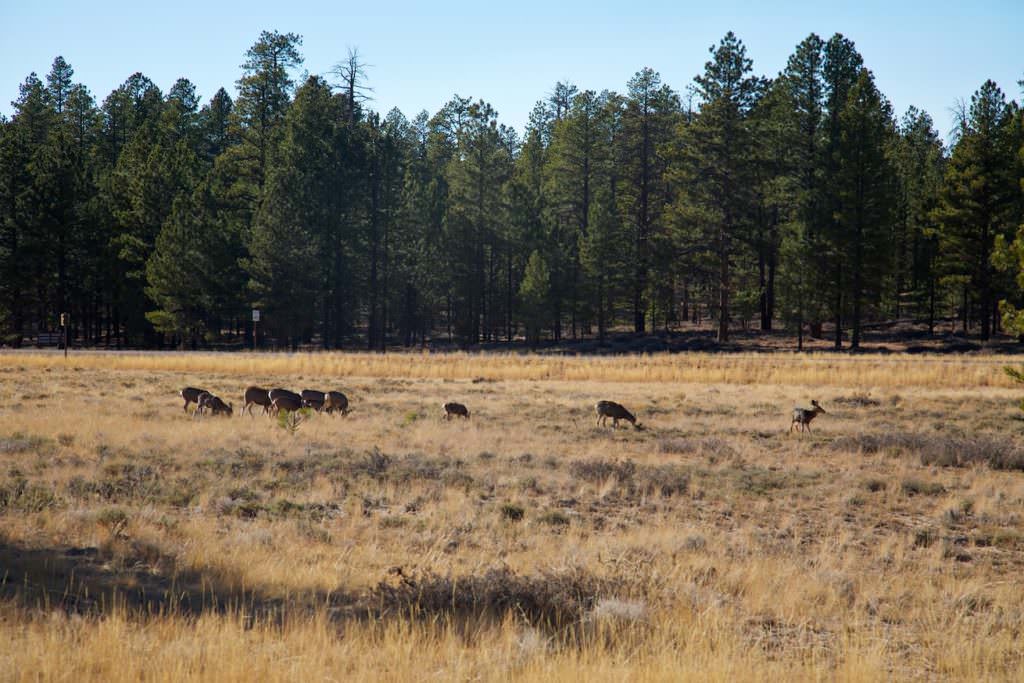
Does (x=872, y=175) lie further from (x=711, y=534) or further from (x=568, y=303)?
(x=711, y=534)

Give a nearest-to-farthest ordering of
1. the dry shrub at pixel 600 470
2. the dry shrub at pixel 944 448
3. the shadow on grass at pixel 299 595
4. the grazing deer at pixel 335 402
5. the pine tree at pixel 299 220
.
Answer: the shadow on grass at pixel 299 595 → the dry shrub at pixel 600 470 → the dry shrub at pixel 944 448 → the grazing deer at pixel 335 402 → the pine tree at pixel 299 220

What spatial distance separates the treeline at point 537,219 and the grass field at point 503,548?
31145 mm

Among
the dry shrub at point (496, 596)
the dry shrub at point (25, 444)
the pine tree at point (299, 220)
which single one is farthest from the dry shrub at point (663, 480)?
the pine tree at point (299, 220)

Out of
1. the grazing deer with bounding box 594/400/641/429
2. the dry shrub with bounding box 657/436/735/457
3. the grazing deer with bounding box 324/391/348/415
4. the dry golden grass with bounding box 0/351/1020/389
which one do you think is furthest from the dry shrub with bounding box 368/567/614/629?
the dry golden grass with bounding box 0/351/1020/389

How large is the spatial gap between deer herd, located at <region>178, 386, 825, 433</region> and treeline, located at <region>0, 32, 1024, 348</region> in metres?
30.9

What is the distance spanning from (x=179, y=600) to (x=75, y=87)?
8311 cm

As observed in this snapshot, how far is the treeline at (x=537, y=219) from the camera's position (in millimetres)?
49562

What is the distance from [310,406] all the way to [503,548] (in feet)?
41.7

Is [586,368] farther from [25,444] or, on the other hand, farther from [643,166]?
[643,166]

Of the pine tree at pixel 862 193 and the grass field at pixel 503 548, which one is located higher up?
the pine tree at pixel 862 193

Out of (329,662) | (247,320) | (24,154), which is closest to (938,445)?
(329,662)

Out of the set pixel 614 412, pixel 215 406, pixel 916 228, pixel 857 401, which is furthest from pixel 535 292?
pixel 215 406

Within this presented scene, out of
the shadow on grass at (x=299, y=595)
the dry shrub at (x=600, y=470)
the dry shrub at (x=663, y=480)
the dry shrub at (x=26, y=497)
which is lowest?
the dry shrub at (x=663, y=480)

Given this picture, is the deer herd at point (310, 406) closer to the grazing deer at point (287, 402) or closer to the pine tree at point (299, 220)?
the grazing deer at point (287, 402)
